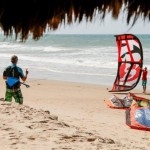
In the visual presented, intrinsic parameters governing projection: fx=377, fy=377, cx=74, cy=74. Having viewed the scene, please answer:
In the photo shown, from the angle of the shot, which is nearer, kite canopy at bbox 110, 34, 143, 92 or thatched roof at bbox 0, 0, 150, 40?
thatched roof at bbox 0, 0, 150, 40

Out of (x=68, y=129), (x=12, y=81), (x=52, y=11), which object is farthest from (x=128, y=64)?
(x=52, y=11)

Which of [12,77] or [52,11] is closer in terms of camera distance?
[52,11]

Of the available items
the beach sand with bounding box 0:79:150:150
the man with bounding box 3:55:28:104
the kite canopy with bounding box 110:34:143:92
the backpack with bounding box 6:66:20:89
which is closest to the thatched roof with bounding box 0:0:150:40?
the beach sand with bounding box 0:79:150:150

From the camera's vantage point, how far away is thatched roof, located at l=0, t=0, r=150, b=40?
5.07ft

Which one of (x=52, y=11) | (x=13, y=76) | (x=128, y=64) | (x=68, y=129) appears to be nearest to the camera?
(x=52, y=11)

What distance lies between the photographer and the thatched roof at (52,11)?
1.54 meters

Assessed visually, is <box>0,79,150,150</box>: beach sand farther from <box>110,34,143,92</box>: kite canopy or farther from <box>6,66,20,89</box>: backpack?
<box>110,34,143,92</box>: kite canopy

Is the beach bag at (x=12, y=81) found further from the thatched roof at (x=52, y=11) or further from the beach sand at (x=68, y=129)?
the thatched roof at (x=52, y=11)

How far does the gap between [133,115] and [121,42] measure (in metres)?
8.21

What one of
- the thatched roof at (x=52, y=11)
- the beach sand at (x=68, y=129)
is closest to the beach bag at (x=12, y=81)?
the beach sand at (x=68, y=129)

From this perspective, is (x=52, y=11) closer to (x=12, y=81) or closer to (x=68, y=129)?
(x=68, y=129)

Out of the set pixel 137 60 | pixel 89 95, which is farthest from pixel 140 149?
pixel 137 60

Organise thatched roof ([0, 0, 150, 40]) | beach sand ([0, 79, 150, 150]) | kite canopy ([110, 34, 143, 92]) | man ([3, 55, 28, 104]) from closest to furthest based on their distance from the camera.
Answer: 1. thatched roof ([0, 0, 150, 40])
2. beach sand ([0, 79, 150, 150])
3. man ([3, 55, 28, 104])
4. kite canopy ([110, 34, 143, 92])

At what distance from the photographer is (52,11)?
1589 millimetres
